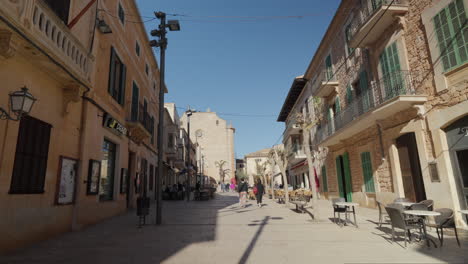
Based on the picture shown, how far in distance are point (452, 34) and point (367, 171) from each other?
7120 millimetres

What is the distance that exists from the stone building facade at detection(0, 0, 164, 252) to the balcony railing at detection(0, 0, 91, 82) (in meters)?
0.02

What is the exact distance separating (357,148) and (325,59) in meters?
7.45

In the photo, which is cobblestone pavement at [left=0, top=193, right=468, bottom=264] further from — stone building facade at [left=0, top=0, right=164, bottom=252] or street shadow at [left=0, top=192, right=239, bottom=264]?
stone building facade at [left=0, top=0, right=164, bottom=252]

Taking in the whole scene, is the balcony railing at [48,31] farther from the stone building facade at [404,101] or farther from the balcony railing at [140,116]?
the stone building facade at [404,101]

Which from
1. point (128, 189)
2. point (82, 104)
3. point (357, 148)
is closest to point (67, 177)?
point (82, 104)

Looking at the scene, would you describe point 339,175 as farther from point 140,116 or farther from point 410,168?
point 140,116

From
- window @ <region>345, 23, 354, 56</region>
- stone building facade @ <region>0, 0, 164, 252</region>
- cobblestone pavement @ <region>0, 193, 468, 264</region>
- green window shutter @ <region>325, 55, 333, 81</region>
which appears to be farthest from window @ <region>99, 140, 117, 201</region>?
green window shutter @ <region>325, 55, 333, 81</region>

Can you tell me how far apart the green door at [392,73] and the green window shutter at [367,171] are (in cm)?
368

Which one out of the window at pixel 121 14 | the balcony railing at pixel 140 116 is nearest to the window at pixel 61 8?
the window at pixel 121 14

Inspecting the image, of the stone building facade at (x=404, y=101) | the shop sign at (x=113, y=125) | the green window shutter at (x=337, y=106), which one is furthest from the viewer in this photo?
the green window shutter at (x=337, y=106)

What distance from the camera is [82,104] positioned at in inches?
325

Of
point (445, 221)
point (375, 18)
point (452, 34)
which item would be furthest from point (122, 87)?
point (452, 34)

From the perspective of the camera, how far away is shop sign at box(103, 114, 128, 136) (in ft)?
32.4

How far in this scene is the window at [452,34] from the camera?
7.27 meters
